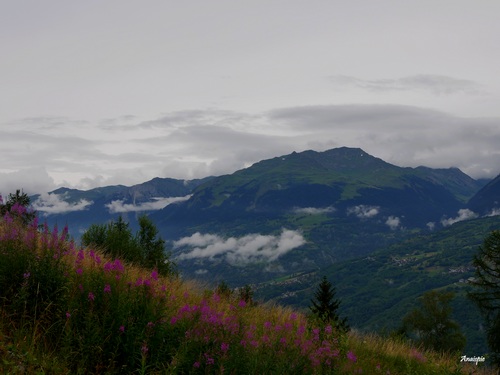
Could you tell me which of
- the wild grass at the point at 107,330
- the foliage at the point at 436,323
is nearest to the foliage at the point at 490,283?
the foliage at the point at 436,323

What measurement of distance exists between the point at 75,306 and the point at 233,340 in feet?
7.89

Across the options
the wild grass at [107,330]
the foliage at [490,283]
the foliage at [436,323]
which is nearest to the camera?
the wild grass at [107,330]

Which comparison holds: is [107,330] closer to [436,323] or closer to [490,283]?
[490,283]

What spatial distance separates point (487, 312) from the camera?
47.6 m

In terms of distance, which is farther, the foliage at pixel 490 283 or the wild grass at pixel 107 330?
the foliage at pixel 490 283

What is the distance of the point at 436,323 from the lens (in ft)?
245

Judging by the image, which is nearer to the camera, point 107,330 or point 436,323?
point 107,330

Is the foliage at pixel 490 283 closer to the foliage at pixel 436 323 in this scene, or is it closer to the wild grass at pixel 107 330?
the foliage at pixel 436 323

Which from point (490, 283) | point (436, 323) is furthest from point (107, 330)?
point (436, 323)

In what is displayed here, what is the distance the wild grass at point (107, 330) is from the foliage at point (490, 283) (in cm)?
4251

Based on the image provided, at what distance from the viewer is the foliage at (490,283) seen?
4325 centimetres

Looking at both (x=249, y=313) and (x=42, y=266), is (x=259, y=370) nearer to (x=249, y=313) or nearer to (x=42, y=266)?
(x=42, y=266)

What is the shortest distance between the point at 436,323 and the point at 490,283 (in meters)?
30.9

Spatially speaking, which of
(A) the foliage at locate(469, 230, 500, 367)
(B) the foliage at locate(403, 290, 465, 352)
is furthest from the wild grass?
(B) the foliage at locate(403, 290, 465, 352)
